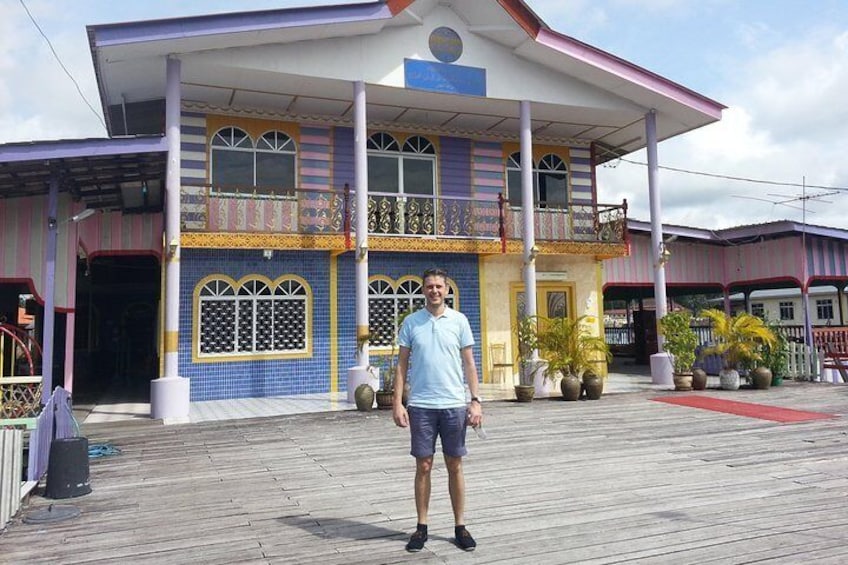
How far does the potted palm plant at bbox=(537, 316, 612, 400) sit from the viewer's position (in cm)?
1114

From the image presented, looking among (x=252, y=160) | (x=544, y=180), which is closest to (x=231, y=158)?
(x=252, y=160)

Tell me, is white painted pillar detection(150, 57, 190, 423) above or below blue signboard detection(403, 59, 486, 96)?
below

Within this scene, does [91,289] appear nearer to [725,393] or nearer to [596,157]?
[596,157]

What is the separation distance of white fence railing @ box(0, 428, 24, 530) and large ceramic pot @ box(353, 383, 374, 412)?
563 centimetres

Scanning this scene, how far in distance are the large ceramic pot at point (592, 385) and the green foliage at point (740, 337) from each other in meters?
2.85

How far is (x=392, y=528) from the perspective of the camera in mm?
4375

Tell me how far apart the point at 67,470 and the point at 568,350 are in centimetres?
831

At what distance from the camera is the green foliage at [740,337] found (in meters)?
12.2

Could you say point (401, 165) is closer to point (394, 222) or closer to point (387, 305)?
point (394, 222)

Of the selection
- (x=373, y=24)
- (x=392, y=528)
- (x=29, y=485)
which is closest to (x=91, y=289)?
(x=373, y=24)

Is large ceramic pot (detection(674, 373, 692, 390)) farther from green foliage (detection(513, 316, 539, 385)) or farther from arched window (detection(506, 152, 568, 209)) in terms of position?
arched window (detection(506, 152, 568, 209))

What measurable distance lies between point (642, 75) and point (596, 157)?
3.55 metres

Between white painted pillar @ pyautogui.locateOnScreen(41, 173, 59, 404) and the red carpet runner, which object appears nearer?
white painted pillar @ pyautogui.locateOnScreen(41, 173, 59, 404)

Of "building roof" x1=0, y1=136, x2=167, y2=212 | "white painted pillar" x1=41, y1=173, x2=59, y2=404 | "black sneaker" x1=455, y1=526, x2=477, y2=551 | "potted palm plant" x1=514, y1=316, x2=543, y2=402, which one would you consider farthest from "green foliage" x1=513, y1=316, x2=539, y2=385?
"black sneaker" x1=455, y1=526, x2=477, y2=551
